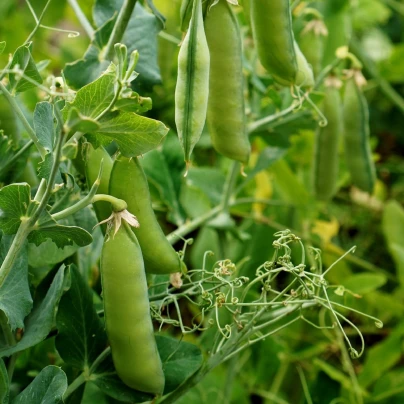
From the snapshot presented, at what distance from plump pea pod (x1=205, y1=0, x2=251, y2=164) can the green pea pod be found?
0.02 meters

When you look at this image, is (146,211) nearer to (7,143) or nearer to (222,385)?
(7,143)

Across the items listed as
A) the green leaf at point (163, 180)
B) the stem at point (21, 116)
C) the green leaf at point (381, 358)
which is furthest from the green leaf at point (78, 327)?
the green leaf at point (381, 358)

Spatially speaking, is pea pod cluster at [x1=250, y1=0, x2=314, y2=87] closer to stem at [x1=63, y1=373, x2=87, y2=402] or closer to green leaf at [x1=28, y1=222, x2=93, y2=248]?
green leaf at [x1=28, y1=222, x2=93, y2=248]

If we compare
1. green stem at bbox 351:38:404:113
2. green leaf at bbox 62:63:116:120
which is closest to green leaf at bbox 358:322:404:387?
green stem at bbox 351:38:404:113

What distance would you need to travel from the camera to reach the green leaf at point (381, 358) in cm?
116

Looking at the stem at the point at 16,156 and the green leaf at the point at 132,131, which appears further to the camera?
the stem at the point at 16,156

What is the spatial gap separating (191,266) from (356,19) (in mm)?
689

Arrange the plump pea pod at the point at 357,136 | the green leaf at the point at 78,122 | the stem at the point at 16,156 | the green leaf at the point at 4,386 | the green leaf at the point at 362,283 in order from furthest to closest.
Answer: the green leaf at the point at 362,283 < the plump pea pod at the point at 357,136 < the stem at the point at 16,156 < the green leaf at the point at 4,386 < the green leaf at the point at 78,122

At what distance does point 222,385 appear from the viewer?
41.4 inches

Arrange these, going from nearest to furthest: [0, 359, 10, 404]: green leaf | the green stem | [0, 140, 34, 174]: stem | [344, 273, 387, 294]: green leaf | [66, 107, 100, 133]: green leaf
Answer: [66, 107, 100, 133]: green leaf
[0, 359, 10, 404]: green leaf
[0, 140, 34, 174]: stem
[344, 273, 387, 294]: green leaf
the green stem

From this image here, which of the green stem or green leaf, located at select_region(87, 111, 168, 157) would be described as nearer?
green leaf, located at select_region(87, 111, 168, 157)

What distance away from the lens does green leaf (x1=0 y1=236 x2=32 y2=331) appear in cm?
61

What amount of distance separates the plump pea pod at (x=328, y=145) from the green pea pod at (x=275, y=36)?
1.06 ft

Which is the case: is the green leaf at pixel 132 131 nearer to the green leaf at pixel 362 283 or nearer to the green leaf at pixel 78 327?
the green leaf at pixel 78 327
